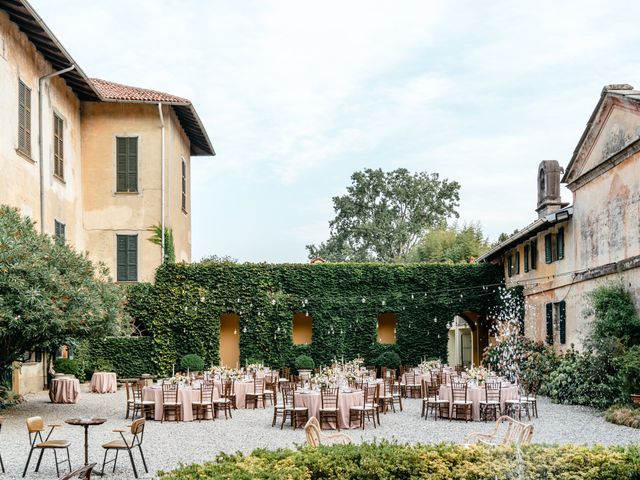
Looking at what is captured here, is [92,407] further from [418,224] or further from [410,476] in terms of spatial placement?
[418,224]

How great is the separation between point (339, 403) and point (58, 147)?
1408 cm

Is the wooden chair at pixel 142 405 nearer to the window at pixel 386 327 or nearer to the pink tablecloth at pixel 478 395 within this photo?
the pink tablecloth at pixel 478 395

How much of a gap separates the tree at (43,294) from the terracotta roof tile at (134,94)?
35.1 ft

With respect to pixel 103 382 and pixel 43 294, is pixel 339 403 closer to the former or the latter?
pixel 43 294

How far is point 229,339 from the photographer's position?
1227 inches

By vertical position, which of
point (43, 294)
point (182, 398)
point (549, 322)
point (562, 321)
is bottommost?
point (182, 398)

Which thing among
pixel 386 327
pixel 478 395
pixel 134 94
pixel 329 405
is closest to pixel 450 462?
pixel 329 405

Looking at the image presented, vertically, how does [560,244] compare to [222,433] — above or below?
above

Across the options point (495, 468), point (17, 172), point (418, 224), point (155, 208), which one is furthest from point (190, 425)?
point (418, 224)

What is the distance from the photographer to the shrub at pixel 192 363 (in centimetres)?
2691

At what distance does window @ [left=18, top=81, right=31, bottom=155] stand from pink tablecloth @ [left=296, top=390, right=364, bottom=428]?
11057 mm

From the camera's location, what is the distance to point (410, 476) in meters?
8.19

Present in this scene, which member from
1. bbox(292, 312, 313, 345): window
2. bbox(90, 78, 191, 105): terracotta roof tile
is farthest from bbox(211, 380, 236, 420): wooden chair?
bbox(90, 78, 191, 105): terracotta roof tile

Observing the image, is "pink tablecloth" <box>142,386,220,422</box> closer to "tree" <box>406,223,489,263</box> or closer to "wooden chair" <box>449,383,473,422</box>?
"wooden chair" <box>449,383,473,422</box>
